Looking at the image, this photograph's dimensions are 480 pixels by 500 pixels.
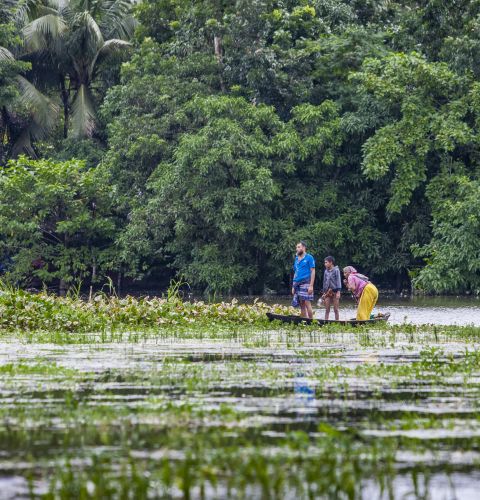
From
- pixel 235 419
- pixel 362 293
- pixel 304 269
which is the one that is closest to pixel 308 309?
pixel 304 269

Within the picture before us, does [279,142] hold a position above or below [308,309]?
above

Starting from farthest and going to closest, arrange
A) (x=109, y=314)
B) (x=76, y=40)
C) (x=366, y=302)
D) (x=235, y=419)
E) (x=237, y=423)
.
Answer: (x=76, y=40) < (x=109, y=314) < (x=366, y=302) < (x=235, y=419) < (x=237, y=423)

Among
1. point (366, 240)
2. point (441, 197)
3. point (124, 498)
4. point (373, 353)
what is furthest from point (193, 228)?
point (124, 498)

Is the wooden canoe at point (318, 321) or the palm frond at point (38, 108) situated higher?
the palm frond at point (38, 108)

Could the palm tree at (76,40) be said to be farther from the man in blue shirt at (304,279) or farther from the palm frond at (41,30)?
the man in blue shirt at (304,279)

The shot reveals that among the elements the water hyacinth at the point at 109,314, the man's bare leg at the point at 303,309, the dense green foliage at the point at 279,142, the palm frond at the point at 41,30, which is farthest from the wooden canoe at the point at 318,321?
the palm frond at the point at 41,30

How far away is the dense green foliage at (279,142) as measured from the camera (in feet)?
A: 126

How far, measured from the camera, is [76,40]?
46719 millimetres

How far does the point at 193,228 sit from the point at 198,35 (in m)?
7.55

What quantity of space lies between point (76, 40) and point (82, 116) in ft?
9.99

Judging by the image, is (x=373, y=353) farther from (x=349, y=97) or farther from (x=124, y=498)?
(x=349, y=97)

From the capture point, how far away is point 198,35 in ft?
142

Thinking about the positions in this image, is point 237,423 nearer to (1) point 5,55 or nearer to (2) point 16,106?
(1) point 5,55

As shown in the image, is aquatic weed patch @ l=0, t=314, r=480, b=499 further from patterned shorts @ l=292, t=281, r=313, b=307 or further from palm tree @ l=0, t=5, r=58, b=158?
palm tree @ l=0, t=5, r=58, b=158
